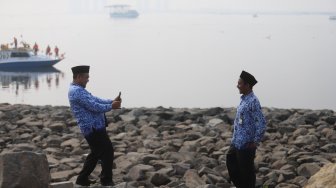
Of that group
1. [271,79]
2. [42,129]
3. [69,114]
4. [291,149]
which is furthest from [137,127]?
[271,79]

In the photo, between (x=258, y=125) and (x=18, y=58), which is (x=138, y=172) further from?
(x=18, y=58)

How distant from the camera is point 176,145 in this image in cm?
1095

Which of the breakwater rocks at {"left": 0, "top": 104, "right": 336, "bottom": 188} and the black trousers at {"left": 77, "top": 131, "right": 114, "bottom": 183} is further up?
the black trousers at {"left": 77, "top": 131, "right": 114, "bottom": 183}

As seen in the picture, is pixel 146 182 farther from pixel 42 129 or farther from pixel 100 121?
pixel 42 129

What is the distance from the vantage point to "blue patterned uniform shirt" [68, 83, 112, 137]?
6574 mm

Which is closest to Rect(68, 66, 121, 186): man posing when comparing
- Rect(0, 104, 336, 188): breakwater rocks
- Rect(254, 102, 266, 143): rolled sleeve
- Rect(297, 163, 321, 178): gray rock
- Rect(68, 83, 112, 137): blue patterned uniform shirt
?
Rect(68, 83, 112, 137): blue patterned uniform shirt

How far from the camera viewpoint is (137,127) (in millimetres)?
13461

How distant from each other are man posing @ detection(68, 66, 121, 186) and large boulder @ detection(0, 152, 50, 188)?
0.82 m

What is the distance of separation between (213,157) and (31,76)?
→ 37379 millimetres

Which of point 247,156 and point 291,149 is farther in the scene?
point 291,149

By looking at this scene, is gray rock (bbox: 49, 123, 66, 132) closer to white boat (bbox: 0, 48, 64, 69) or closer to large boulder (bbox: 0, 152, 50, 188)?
large boulder (bbox: 0, 152, 50, 188)

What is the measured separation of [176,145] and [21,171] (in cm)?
522

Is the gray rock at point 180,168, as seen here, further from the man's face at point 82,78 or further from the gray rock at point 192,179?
the man's face at point 82,78

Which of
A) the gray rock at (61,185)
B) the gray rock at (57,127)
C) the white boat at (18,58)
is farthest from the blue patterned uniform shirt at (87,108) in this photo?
the white boat at (18,58)
